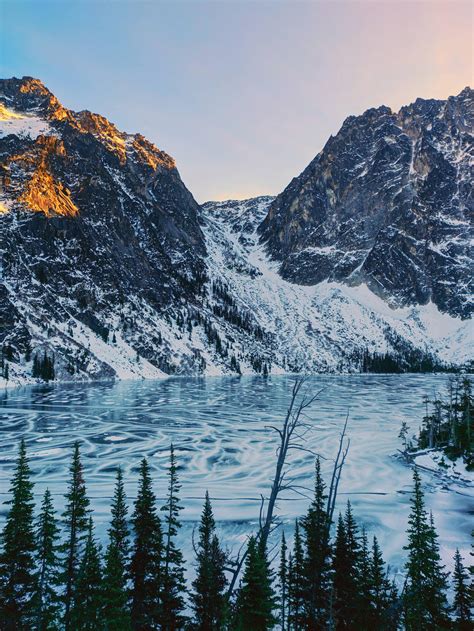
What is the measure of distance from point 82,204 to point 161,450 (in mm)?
168286

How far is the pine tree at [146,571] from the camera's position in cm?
1483

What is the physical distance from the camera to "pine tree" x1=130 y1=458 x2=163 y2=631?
48.6 feet

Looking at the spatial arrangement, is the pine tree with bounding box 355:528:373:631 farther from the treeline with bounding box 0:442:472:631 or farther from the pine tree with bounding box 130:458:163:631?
the pine tree with bounding box 130:458:163:631

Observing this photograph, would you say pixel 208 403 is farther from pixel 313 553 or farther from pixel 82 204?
pixel 82 204

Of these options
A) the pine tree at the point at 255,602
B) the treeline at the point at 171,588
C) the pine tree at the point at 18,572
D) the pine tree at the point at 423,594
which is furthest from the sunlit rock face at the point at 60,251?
the pine tree at the point at 255,602

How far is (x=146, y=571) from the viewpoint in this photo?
→ 16.2 meters

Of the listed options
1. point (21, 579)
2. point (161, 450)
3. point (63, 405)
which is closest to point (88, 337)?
point (63, 405)

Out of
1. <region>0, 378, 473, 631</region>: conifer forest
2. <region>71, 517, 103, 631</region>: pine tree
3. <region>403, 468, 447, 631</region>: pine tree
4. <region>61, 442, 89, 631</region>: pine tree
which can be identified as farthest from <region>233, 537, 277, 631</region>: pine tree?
<region>61, 442, 89, 631</region>: pine tree

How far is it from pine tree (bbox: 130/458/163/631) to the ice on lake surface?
5850mm

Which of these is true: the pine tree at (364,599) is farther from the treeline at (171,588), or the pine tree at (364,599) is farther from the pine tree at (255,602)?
the pine tree at (255,602)

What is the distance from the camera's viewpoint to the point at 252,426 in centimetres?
5622

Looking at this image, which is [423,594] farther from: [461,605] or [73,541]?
[73,541]

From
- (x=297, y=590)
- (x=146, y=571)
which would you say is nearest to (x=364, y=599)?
(x=297, y=590)

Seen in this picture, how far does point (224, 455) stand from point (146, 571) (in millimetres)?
25149
